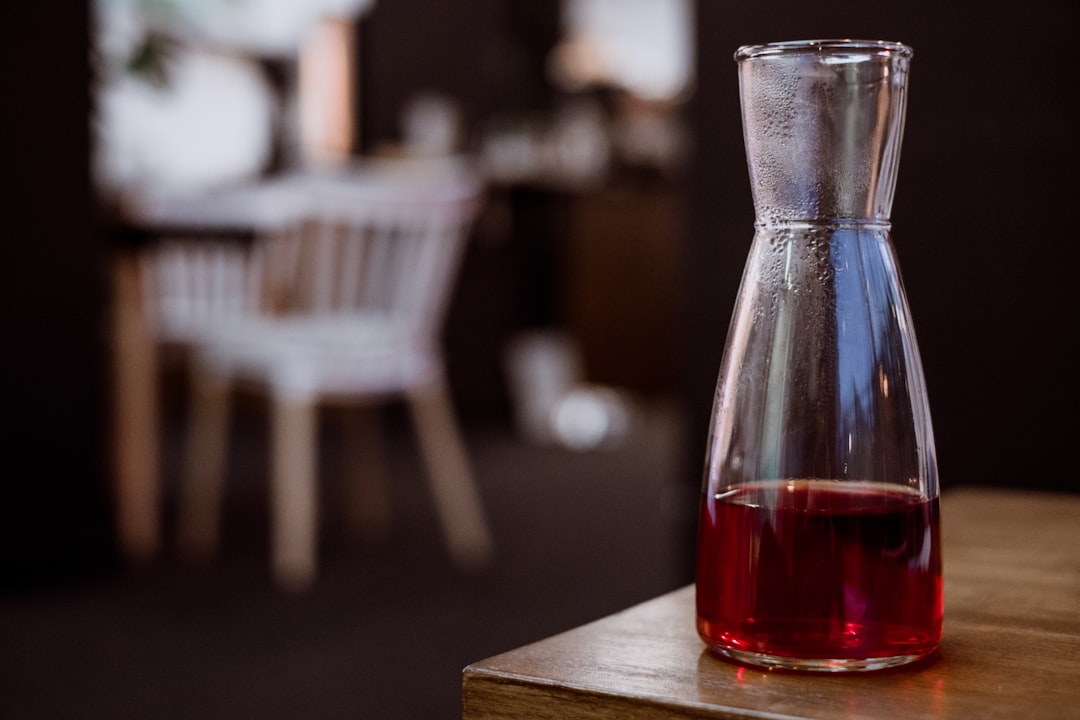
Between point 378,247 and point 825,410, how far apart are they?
2.50 metres

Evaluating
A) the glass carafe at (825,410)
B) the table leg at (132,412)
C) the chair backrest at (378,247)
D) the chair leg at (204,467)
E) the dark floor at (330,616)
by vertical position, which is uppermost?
the glass carafe at (825,410)

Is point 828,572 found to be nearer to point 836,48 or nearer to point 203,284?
point 836,48

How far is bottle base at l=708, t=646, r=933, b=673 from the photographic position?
16.6 inches

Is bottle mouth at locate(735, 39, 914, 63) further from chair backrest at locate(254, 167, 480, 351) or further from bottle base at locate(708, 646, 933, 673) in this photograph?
chair backrest at locate(254, 167, 480, 351)

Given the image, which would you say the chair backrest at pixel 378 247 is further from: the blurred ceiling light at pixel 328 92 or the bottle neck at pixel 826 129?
the blurred ceiling light at pixel 328 92

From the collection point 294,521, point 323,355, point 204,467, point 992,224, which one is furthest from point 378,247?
point 992,224

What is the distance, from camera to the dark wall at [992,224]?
1.52m

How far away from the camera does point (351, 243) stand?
2.83m

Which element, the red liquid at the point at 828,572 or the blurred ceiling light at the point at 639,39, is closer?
the red liquid at the point at 828,572

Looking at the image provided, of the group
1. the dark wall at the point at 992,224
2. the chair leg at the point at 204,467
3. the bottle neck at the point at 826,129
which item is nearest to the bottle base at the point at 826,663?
the bottle neck at the point at 826,129

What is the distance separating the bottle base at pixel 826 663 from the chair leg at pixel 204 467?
8.65 feet

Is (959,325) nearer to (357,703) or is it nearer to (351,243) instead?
(357,703)

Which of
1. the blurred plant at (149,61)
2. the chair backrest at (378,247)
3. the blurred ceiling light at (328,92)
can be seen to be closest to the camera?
the chair backrest at (378,247)

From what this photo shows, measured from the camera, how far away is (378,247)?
287 centimetres
